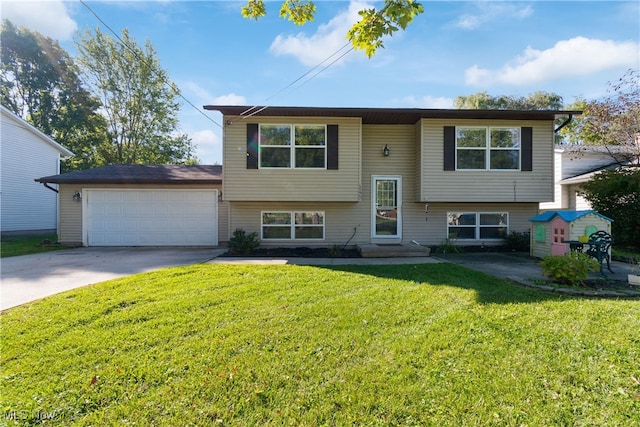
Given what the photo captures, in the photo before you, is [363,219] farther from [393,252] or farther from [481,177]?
[481,177]

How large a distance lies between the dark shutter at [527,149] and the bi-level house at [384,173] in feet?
0.11

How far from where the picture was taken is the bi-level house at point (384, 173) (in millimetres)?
9094

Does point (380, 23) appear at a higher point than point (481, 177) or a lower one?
higher

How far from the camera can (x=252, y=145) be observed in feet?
29.9

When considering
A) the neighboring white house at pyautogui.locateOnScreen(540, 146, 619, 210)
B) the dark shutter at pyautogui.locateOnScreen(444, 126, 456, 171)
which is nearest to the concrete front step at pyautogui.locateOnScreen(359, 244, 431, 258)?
the dark shutter at pyautogui.locateOnScreen(444, 126, 456, 171)

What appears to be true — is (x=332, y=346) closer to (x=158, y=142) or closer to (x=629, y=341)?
(x=629, y=341)

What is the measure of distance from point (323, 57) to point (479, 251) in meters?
7.59

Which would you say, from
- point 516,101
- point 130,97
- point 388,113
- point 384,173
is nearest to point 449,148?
point 384,173

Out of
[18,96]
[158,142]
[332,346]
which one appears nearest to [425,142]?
[332,346]

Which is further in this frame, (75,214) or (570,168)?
(570,168)

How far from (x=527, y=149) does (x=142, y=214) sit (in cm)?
1345

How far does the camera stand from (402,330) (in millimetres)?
3377

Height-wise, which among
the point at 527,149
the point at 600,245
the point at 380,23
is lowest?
the point at 600,245

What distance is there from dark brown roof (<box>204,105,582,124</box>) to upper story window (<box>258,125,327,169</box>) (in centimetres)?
45
